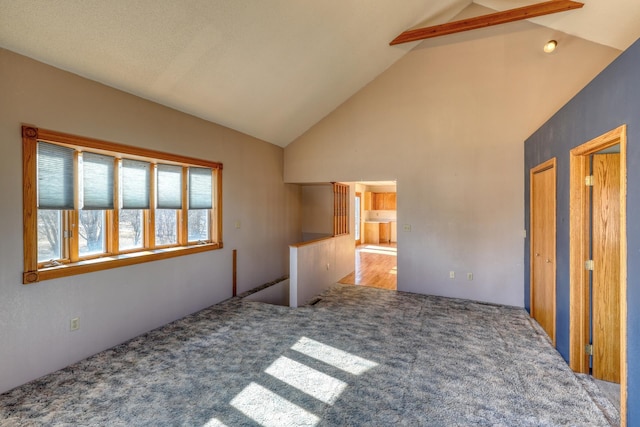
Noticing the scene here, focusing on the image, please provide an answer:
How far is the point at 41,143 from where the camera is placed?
2744 millimetres

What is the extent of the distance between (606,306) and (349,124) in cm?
445

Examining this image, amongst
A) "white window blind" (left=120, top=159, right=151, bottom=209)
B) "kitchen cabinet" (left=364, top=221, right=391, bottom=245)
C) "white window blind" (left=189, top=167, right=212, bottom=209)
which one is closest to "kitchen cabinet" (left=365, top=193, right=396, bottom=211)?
"kitchen cabinet" (left=364, top=221, right=391, bottom=245)

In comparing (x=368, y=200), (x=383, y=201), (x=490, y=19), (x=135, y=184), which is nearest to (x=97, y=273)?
(x=135, y=184)

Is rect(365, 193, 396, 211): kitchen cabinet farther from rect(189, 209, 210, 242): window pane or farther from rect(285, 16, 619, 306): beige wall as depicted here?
rect(189, 209, 210, 242): window pane

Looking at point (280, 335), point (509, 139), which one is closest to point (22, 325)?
point (280, 335)

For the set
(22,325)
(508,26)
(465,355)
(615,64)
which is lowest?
(465,355)

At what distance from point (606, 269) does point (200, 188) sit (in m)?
4.81

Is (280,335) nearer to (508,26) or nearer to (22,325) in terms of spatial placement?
(22,325)

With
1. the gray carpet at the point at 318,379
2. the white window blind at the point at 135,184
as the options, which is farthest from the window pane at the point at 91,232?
the gray carpet at the point at 318,379

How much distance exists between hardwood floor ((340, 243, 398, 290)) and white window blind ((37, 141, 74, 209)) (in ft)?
15.4

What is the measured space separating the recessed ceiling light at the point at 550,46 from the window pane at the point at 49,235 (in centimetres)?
646

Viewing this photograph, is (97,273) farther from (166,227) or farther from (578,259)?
(578,259)

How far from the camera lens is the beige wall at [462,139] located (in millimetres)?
4520

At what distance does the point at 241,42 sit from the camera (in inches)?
132
